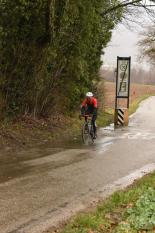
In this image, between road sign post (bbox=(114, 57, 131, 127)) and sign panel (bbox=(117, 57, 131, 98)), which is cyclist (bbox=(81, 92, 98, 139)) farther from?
sign panel (bbox=(117, 57, 131, 98))

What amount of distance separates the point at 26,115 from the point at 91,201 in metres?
10.5

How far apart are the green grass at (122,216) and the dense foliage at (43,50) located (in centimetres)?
876

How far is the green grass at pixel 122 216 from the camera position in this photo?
773 cm

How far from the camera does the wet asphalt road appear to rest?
8930 mm

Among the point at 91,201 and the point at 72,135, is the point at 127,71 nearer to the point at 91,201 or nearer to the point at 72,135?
the point at 72,135

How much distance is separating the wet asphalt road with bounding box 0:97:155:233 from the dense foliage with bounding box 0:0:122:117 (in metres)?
3.03

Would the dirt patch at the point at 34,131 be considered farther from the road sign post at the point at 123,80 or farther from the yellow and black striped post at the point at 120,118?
the road sign post at the point at 123,80

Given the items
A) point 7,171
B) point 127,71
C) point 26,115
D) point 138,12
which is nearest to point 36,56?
point 26,115

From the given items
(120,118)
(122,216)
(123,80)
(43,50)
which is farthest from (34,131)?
(122,216)

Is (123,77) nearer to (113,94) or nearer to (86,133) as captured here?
(86,133)

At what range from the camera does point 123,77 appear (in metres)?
28.4

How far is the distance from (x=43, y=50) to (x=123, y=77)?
982cm

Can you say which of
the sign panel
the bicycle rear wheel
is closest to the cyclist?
the bicycle rear wheel

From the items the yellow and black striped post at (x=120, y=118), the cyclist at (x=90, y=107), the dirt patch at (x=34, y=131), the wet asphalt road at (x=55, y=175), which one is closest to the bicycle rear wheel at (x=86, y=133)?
the cyclist at (x=90, y=107)
